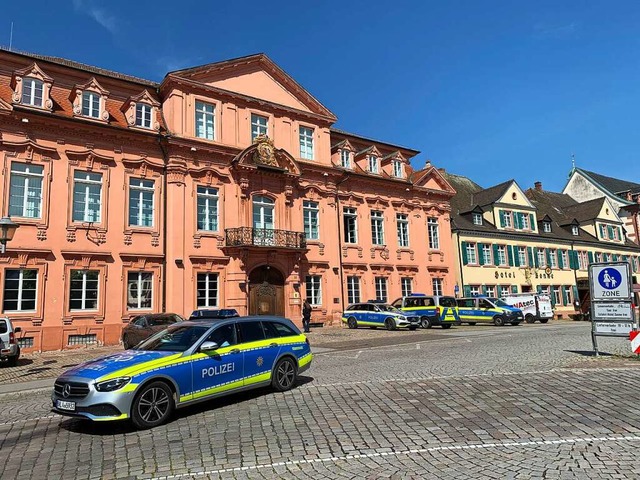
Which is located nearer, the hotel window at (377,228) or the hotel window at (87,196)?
the hotel window at (87,196)

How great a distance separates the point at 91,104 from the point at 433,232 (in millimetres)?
24842

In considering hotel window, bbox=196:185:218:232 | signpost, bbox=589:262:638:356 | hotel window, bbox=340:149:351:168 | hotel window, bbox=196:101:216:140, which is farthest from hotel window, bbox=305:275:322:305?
signpost, bbox=589:262:638:356

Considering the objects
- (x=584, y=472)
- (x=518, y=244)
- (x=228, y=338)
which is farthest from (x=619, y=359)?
(x=518, y=244)

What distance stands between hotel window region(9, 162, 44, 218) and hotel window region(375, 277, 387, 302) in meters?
20.5

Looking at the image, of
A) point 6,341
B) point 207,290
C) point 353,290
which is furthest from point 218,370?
point 353,290

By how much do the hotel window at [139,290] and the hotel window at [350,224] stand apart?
13113 mm

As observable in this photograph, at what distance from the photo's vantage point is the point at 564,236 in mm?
47156

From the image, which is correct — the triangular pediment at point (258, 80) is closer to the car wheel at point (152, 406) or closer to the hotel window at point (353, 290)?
the hotel window at point (353, 290)

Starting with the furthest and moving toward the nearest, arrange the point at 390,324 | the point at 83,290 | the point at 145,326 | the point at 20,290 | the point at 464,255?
the point at 464,255
the point at 390,324
the point at 83,290
the point at 20,290
the point at 145,326

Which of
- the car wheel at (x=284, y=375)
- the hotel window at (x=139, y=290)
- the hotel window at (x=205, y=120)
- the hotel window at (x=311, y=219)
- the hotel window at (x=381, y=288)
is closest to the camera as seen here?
the car wheel at (x=284, y=375)

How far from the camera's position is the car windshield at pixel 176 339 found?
8.02 m

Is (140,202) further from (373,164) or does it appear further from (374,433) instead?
(374,433)

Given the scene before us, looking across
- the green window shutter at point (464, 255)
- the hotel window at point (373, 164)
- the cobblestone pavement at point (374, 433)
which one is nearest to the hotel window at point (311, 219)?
the hotel window at point (373, 164)

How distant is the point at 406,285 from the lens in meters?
34.3
